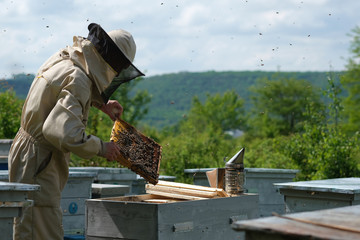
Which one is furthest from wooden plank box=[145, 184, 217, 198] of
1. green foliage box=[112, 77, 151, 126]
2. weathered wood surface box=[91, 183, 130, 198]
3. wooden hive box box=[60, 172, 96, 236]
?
green foliage box=[112, 77, 151, 126]

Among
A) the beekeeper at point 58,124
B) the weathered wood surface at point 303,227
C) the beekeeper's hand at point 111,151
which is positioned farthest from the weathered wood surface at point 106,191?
the weathered wood surface at point 303,227

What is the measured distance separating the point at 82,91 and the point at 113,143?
38cm

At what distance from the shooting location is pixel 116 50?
332 cm

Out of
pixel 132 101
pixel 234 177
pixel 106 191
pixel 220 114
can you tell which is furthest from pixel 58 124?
pixel 220 114

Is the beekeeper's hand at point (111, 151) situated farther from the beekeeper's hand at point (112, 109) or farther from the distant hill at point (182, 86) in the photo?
the distant hill at point (182, 86)

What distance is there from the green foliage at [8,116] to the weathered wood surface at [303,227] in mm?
10265

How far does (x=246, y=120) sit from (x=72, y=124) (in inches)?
2253

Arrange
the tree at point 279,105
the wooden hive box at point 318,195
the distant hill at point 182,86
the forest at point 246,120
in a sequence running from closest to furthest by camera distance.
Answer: the wooden hive box at point 318,195, the forest at point 246,120, the tree at point 279,105, the distant hill at point 182,86

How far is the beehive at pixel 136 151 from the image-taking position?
3.41 metres

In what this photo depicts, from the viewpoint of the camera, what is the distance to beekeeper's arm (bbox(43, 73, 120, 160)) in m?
3.05

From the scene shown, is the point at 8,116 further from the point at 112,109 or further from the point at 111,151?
the point at 111,151

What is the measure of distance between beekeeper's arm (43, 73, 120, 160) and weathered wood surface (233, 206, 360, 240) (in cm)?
147

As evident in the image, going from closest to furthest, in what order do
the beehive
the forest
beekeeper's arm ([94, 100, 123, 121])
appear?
the beehive → beekeeper's arm ([94, 100, 123, 121]) → the forest

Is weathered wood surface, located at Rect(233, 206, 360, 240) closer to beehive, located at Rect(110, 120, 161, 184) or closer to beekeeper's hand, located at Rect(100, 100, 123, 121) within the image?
beehive, located at Rect(110, 120, 161, 184)
